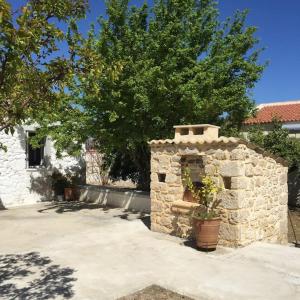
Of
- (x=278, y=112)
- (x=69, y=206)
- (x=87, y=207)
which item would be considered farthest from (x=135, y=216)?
(x=278, y=112)

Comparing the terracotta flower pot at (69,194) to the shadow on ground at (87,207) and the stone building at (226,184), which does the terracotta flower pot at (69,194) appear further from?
the stone building at (226,184)

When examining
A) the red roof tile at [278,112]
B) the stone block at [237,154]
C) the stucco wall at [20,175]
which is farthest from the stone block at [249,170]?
the red roof tile at [278,112]

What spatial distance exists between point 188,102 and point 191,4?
141 inches

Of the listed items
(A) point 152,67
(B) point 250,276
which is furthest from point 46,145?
(B) point 250,276

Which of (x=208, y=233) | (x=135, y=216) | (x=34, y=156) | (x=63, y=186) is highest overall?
(x=34, y=156)

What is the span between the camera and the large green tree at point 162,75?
11930mm

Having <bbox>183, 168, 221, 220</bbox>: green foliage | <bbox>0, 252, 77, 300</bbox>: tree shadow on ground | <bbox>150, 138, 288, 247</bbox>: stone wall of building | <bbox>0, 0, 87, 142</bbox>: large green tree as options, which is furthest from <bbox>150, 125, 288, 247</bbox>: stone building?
<bbox>0, 0, 87, 142</bbox>: large green tree

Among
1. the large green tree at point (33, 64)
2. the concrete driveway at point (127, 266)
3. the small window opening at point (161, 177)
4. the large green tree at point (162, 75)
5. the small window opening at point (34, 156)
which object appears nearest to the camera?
the large green tree at point (33, 64)

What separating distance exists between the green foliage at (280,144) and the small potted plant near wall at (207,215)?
8.75 m

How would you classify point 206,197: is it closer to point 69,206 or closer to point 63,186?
point 69,206

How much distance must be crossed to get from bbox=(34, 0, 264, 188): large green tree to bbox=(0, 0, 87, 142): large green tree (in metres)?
7.01

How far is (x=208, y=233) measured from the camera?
849cm

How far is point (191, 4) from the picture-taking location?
12.9 metres

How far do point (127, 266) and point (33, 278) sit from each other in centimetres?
182
